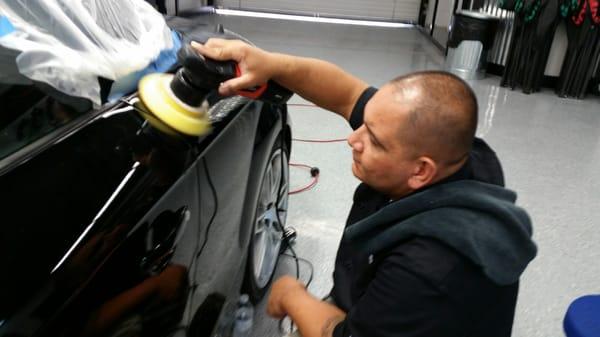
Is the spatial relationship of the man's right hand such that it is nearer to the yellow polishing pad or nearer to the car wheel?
the yellow polishing pad

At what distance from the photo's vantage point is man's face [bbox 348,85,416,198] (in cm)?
87

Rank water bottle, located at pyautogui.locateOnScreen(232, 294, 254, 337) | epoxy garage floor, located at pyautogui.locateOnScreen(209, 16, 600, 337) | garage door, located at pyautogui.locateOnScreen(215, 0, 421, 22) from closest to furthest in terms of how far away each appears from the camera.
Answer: water bottle, located at pyautogui.locateOnScreen(232, 294, 254, 337), epoxy garage floor, located at pyautogui.locateOnScreen(209, 16, 600, 337), garage door, located at pyautogui.locateOnScreen(215, 0, 421, 22)

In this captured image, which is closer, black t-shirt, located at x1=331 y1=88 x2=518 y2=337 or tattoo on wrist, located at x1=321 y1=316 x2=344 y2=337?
black t-shirt, located at x1=331 y1=88 x2=518 y2=337

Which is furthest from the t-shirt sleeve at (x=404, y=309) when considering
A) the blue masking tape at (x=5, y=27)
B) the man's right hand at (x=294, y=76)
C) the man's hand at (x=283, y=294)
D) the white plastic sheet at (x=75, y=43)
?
the blue masking tape at (x=5, y=27)

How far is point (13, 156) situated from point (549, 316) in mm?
1893

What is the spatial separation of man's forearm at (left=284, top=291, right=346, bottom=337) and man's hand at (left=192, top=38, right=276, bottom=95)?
0.48 metres

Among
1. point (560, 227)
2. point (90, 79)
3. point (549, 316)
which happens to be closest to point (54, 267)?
point (90, 79)

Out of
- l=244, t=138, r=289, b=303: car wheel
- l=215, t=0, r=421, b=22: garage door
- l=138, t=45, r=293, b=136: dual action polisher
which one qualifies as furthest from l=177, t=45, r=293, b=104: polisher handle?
l=215, t=0, r=421, b=22: garage door

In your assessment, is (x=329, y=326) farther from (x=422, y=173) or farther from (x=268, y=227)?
(x=268, y=227)

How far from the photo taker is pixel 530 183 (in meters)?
2.94

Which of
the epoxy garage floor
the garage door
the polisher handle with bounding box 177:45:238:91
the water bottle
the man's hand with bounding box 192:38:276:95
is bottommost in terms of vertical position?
the garage door

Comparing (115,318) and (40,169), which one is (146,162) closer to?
(40,169)

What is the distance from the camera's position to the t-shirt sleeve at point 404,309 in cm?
81

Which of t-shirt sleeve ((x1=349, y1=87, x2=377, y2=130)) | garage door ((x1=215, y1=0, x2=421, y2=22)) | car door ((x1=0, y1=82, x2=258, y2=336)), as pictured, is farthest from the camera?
garage door ((x1=215, y1=0, x2=421, y2=22))
